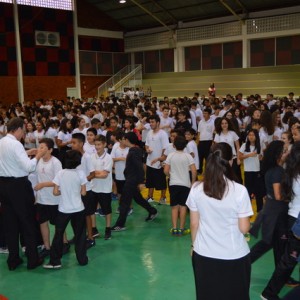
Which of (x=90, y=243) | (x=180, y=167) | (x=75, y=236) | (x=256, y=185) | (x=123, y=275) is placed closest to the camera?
(x=123, y=275)

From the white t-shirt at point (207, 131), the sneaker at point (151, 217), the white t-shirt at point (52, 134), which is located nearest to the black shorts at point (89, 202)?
the sneaker at point (151, 217)

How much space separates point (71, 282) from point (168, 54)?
20.9 metres

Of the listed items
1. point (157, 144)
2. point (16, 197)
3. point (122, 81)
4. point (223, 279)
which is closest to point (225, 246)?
point (223, 279)

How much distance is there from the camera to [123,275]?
14.4ft

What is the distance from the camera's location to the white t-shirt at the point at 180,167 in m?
5.32

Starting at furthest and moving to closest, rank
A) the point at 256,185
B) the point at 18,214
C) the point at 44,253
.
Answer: the point at 256,185
the point at 44,253
the point at 18,214

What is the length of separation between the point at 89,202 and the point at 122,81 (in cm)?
2026

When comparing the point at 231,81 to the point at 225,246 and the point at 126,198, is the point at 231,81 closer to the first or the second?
the point at 126,198

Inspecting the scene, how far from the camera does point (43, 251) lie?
4.95 metres

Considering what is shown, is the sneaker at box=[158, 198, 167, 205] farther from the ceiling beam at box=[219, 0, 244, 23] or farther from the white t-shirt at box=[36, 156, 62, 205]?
the ceiling beam at box=[219, 0, 244, 23]

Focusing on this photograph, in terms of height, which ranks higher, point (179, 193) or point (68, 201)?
point (68, 201)

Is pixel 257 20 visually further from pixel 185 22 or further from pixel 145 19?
pixel 145 19

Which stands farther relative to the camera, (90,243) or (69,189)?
(90,243)

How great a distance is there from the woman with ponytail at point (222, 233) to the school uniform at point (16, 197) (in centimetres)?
228
